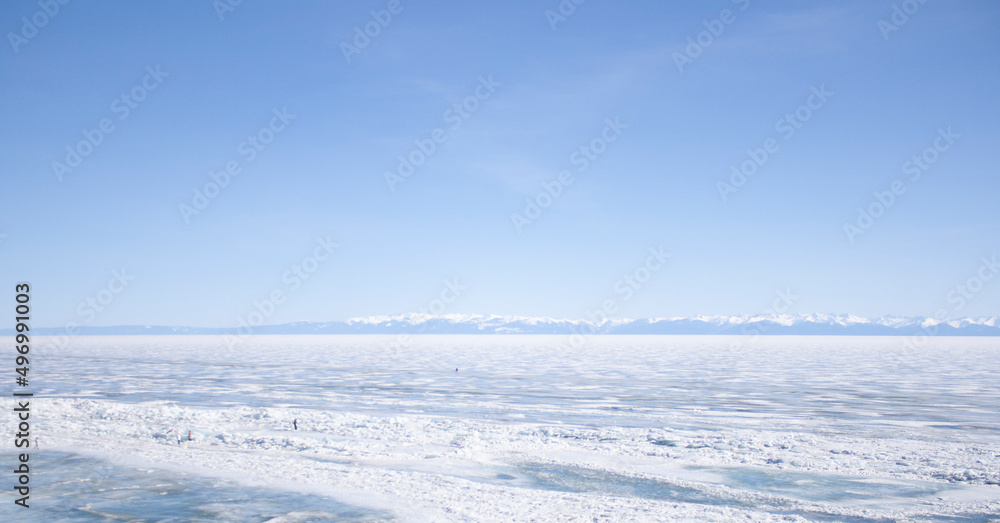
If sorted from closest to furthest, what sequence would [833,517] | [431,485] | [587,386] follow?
1. [833,517]
2. [431,485]
3. [587,386]

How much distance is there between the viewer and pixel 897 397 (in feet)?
78.1

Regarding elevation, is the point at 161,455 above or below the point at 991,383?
above

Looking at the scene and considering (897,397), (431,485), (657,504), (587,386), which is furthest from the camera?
(587,386)

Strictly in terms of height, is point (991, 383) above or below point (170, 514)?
below

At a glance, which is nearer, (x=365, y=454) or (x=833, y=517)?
(x=833, y=517)

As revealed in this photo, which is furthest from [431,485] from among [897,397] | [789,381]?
[789,381]

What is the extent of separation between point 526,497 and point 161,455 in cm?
787

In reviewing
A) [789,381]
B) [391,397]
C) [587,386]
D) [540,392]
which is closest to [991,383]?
[789,381]

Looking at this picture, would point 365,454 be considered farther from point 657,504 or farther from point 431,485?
point 657,504

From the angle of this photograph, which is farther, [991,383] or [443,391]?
[991,383]

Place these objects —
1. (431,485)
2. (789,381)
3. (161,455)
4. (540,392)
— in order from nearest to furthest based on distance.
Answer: (431,485) → (161,455) → (540,392) → (789,381)

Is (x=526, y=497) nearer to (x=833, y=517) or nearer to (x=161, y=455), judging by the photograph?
(x=833, y=517)

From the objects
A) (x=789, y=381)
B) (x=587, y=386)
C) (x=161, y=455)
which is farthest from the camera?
(x=789, y=381)

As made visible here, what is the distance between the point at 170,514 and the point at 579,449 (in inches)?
310
